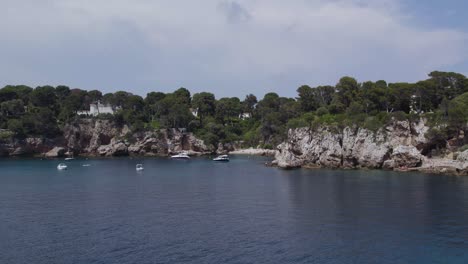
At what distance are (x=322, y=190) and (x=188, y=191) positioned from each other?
20536mm

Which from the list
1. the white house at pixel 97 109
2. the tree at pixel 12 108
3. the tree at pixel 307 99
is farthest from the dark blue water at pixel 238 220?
the white house at pixel 97 109

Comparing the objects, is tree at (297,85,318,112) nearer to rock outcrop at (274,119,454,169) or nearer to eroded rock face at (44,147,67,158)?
rock outcrop at (274,119,454,169)

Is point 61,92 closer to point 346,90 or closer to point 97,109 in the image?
point 97,109

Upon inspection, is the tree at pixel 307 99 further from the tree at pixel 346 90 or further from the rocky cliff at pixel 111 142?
the rocky cliff at pixel 111 142

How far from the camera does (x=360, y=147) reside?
10500 cm

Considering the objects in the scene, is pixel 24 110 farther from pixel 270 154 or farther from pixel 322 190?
pixel 322 190

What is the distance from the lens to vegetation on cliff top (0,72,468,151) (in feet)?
356

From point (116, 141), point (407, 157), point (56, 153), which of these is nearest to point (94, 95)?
point (116, 141)

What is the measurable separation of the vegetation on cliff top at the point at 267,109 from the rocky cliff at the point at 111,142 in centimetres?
288

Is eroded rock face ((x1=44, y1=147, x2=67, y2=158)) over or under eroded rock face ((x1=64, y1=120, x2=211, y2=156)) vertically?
under

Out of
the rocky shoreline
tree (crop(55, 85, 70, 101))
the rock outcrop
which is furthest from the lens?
tree (crop(55, 85, 70, 101))

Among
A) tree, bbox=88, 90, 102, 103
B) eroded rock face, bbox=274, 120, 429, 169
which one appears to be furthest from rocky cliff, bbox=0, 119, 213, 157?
eroded rock face, bbox=274, 120, 429, 169

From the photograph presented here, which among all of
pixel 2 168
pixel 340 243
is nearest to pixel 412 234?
pixel 340 243

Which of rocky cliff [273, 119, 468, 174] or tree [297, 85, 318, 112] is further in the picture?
tree [297, 85, 318, 112]
